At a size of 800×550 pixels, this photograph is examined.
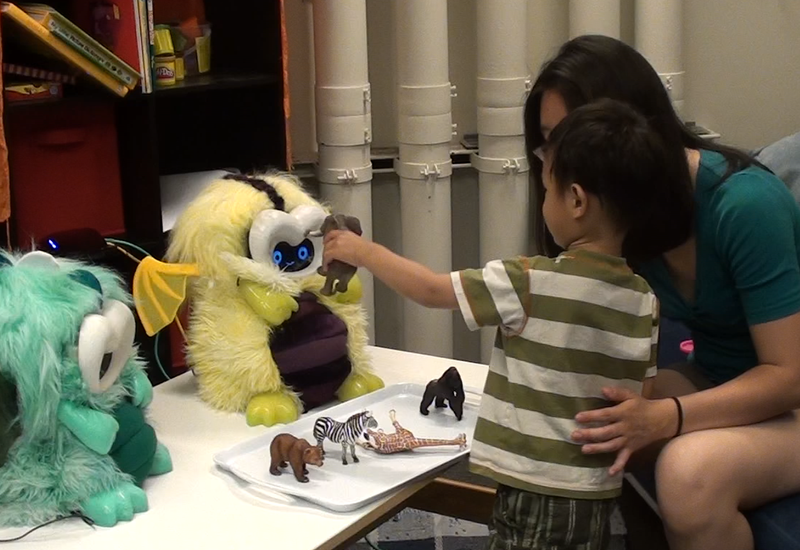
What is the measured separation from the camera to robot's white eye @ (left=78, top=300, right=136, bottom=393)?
3.55 ft

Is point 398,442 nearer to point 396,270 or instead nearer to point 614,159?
point 396,270

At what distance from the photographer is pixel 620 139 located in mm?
1094

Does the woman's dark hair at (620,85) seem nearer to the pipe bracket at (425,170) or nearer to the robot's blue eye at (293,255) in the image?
the robot's blue eye at (293,255)

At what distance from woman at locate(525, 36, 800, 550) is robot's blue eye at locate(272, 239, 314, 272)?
35cm

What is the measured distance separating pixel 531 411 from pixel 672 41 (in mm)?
1384

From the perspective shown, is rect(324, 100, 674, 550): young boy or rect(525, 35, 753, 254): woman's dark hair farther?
rect(525, 35, 753, 254): woman's dark hair

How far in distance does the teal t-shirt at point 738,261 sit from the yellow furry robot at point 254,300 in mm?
449

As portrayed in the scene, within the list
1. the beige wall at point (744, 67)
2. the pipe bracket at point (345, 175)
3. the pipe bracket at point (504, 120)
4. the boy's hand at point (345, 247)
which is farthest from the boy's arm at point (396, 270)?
the beige wall at point (744, 67)

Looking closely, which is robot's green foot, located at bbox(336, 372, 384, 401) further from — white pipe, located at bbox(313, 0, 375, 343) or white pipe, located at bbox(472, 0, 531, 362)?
white pipe, located at bbox(472, 0, 531, 362)

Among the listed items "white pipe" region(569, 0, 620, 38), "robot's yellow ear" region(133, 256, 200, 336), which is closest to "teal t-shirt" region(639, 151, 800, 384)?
"robot's yellow ear" region(133, 256, 200, 336)

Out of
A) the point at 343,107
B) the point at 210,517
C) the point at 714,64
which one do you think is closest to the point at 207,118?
the point at 343,107

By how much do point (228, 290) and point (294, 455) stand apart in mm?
282

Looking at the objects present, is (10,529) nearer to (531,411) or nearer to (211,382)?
(211,382)

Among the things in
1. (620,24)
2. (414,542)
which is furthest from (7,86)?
(620,24)
